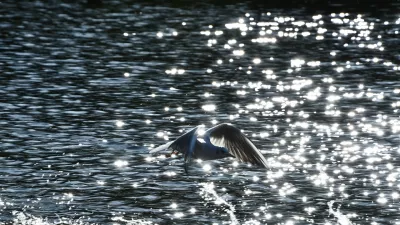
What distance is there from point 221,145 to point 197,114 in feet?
31.8

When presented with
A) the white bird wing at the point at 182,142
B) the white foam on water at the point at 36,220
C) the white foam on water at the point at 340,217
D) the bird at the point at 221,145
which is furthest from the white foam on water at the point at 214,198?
the white foam on water at the point at 36,220

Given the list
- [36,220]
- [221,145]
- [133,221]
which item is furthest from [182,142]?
[36,220]

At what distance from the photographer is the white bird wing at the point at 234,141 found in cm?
1847

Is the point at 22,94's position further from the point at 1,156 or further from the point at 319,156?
the point at 319,156

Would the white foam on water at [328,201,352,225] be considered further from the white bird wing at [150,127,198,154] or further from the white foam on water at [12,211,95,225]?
the white foam on water at [12,211,95,225]

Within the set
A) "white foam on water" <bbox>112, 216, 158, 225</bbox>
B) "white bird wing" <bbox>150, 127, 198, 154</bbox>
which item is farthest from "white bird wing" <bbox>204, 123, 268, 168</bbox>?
"white foam on water" <bbox>112, 216, 158, 225</bbox>

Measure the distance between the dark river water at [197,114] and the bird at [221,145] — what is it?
1063mm

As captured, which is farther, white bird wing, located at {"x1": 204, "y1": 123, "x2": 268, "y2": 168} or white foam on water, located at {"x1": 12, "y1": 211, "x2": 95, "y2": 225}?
white bird wing, located at {"x1": 204, "y1": 123, "x2": 268, "y2": 168}

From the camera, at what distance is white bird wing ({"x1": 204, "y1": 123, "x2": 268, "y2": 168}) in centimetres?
1847

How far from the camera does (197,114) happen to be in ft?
94.0

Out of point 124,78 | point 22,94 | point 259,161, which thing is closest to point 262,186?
point 259,161

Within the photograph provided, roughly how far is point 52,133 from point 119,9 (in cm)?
3138

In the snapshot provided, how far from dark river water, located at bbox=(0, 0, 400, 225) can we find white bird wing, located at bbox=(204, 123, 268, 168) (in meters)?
1.07

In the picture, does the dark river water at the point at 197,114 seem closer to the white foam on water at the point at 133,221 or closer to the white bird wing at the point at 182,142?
the white foam on water at the point at 133,221
